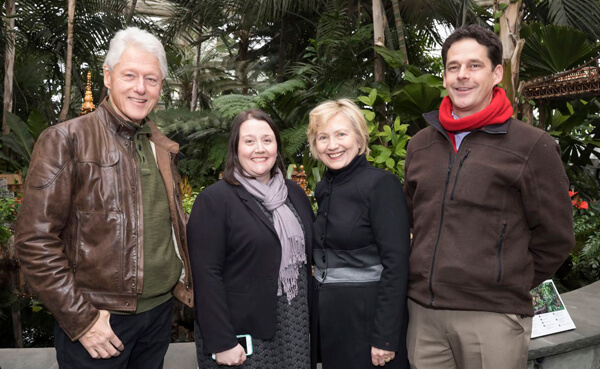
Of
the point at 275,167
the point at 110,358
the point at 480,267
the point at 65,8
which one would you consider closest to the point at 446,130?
the point at 480,267

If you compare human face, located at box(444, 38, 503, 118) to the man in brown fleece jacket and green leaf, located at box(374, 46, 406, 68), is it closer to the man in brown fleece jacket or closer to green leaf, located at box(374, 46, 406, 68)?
the man in brown fleece jacket

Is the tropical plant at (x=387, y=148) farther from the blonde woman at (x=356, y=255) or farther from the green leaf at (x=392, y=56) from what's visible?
the blonde woman at (x=356, y=255)

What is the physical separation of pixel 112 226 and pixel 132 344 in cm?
49

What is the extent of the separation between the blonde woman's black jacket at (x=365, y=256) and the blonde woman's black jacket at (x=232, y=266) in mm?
248

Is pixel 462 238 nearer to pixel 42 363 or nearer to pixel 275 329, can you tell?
pixel 275 329

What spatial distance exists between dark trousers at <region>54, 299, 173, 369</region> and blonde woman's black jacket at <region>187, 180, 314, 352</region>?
188mm

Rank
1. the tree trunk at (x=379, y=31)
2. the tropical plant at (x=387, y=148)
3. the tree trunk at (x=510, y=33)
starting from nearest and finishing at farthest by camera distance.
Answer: the tree trunk at (x=510, y=33), the tropical plant at (x=387, y=148), the tree trunk at (x=379, y=31)

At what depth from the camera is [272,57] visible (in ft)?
50.4

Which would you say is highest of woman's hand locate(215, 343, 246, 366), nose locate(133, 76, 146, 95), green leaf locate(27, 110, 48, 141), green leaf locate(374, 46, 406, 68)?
green leaf locate(374, 46, 406, 68)

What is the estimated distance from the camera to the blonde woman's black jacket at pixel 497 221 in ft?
5.98

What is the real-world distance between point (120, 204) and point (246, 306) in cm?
64

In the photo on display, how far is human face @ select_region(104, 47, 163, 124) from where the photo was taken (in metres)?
1.91

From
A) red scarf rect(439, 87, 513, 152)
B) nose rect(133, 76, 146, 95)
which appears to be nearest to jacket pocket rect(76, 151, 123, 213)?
nose rect(133, 76, 146, 95)

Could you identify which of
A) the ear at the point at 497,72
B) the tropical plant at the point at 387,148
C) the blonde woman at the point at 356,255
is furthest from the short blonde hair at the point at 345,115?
the tropical plant at the point at 387,148
